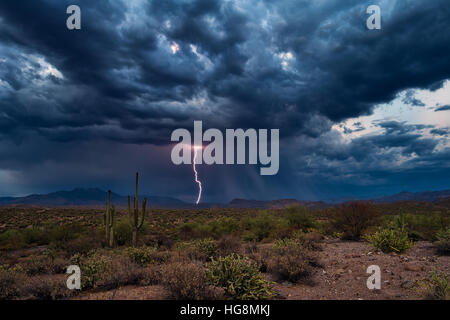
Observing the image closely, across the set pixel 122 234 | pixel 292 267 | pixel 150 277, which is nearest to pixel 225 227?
pixel 122 234

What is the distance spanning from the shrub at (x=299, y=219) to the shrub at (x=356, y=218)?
3951 mm

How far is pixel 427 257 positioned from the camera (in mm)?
11383

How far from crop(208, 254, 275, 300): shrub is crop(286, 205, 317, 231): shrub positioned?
15.8 m

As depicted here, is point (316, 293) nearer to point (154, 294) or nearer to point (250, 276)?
point (250, 276)

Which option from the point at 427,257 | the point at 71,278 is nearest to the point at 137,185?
the point at 71,278

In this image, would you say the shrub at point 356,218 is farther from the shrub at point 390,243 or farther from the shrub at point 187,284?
the shrub at point 187,284

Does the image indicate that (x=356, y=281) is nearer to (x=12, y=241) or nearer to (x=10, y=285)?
(x=10, y=285)

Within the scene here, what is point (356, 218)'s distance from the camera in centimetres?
1830

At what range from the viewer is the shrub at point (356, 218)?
18000mm

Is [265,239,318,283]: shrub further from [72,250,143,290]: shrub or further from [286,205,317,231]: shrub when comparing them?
[286,205,317,231]: shrub

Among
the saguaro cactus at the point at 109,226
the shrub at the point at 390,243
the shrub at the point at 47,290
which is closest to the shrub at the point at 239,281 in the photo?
the shrub at the point at 47,290

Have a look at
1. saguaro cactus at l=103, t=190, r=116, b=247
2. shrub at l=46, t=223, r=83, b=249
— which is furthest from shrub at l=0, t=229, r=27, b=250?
saguaro cactus at l=103, t=190, r=116, b=247
